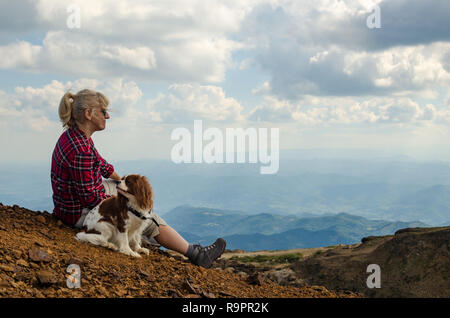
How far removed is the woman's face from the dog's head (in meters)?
1.29

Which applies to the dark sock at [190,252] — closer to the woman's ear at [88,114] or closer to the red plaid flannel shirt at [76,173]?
the red plaid flannel shirt at [76,173]

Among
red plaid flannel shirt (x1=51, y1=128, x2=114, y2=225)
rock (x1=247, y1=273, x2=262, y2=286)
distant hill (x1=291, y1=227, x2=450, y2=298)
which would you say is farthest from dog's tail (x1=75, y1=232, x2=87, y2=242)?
distant hill (x1=291, y1=227, x2=450, y2=298)

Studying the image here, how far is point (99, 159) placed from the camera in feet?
28.2

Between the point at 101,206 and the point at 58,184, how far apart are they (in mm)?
1108

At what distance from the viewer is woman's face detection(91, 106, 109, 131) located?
26.7 feet

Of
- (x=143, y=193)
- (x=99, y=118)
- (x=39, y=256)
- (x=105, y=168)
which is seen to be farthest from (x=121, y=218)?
(x=99, y=118)

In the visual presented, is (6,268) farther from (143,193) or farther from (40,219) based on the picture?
(40,219)

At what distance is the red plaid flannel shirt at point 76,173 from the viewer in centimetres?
805

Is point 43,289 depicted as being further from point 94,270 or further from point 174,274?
point 174,274

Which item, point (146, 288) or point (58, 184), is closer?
point (146, 288)

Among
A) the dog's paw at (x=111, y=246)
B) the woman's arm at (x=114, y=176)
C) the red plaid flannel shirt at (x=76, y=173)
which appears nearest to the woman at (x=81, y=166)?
the red plaid flannel shirt at (x=76, y=173)

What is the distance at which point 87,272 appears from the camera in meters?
6.54

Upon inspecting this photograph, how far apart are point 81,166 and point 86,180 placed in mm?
348
